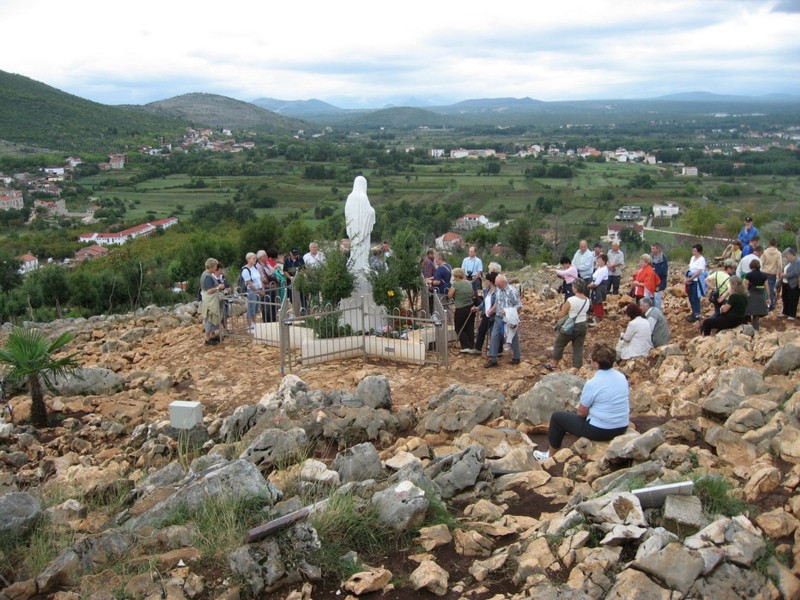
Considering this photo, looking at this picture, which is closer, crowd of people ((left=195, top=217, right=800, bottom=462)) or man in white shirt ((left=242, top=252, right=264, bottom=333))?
crowd of people ((left=195, top=217, right=800, bottom=462))

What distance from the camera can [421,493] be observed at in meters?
5.30

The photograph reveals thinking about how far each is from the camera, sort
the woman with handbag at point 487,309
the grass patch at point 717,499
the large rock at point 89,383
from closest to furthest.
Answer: the grass patch at point 717,499, the large rock at point 89,383, the woman with handbag at point 487,309

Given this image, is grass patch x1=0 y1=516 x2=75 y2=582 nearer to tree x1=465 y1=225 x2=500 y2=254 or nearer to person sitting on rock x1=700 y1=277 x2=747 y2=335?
person sitting on rock x1=700 y1=277 x2=747 y2=335

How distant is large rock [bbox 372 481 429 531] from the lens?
516 cm

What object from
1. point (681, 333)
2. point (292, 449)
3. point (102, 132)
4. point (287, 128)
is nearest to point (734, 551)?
point (292, 449)

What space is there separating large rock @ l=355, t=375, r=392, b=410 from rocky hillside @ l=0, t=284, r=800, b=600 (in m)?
0.02

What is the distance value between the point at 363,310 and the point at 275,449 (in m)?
5.14

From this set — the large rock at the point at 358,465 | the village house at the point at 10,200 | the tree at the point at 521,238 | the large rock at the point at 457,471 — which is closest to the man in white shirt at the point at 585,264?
the large rock at the point at 457,471

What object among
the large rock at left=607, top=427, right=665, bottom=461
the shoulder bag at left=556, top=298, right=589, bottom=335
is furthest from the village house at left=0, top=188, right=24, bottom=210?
the large rock at left=607, top=427, right=665, bottom=461

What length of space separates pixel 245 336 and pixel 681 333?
7.50 meters

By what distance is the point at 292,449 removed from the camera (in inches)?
268

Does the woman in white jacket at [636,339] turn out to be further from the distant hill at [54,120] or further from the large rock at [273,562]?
the distant hill at [54,120]

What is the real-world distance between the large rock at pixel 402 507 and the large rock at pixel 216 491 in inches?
35.5

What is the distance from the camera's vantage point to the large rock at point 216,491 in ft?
18.0
